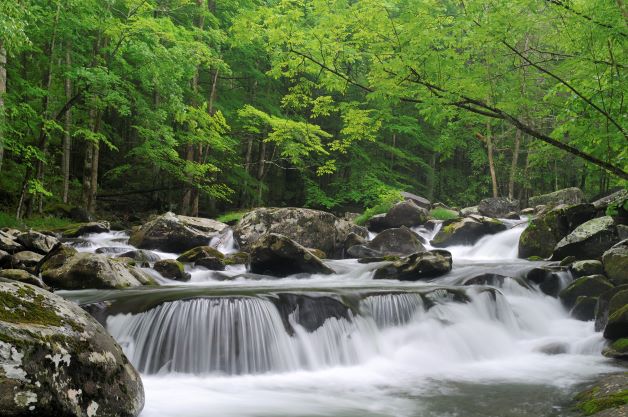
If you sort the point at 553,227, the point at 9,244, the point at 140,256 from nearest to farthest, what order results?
the point at 9,244, the point at 140,256, the point at 553,227

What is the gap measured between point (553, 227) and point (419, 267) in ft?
14.6

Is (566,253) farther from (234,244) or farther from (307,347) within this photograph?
(234,244)

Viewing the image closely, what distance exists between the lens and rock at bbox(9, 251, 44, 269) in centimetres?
920

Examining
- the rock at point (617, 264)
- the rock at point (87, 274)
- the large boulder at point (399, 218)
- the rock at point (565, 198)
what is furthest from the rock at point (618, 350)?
the rock at point (565, 198)

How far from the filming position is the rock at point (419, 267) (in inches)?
426

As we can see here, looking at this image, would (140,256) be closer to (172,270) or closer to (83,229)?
(172,270)

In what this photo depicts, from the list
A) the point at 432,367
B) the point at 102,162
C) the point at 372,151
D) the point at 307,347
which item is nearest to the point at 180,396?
the point at 307,347

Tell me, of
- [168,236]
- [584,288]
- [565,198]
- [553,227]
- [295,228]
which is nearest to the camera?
[584,288]

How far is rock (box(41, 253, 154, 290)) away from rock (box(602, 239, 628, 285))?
8463 millimetres

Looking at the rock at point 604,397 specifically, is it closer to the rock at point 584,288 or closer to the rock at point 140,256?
the rock at point 584,288

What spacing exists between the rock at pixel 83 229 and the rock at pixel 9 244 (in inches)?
159

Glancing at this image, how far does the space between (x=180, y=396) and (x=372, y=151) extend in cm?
2425

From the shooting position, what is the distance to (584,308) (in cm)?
877

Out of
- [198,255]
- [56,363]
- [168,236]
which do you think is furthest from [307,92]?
[168,236]
